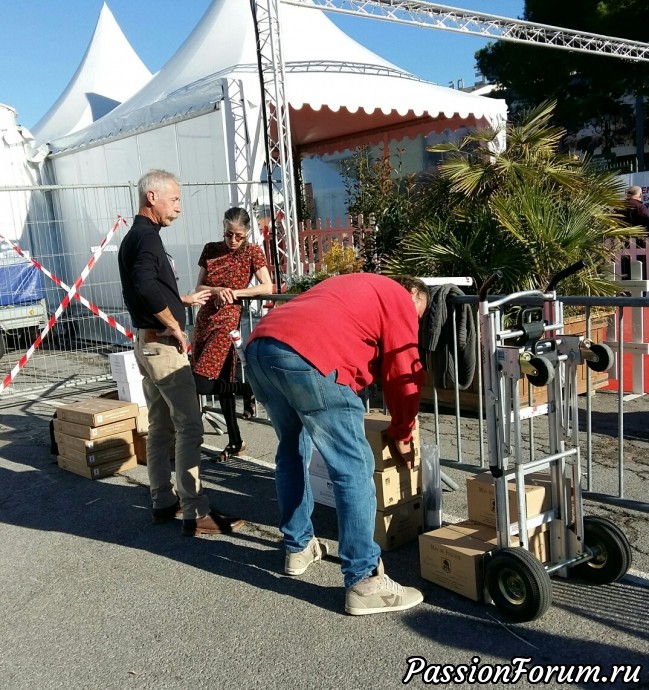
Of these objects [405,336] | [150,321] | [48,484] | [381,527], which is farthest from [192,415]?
[48,484]

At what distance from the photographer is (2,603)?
371 centimetres

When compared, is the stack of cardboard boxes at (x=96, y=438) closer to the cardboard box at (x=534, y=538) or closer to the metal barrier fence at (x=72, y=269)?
the metal barrier fence at (x=72, y=269)

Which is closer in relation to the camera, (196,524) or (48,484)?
(196,524)

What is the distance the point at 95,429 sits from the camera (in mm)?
5543

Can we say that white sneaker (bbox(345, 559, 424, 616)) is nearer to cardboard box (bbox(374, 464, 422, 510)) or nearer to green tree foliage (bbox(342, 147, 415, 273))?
cardboard box (bbox(374, 464, 422, 510))

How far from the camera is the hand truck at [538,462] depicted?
2.98 metres

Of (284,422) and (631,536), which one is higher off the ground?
(284,422)

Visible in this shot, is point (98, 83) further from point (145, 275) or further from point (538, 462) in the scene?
point (538, 462)

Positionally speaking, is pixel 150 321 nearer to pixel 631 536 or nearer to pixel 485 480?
pixel 485 480

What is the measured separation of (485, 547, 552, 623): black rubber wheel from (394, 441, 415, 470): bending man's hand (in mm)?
759

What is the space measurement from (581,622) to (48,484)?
13.1 ft

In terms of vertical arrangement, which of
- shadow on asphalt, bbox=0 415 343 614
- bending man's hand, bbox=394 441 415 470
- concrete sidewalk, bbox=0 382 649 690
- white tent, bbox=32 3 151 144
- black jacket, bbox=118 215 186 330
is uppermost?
white tent, bbox=32 3 151 144

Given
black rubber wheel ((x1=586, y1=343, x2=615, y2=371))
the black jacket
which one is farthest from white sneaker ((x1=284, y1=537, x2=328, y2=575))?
black rubber wheel ((x1=586, y1=343, x2=615, y2=371))

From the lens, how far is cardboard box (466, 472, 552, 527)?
3352mm
